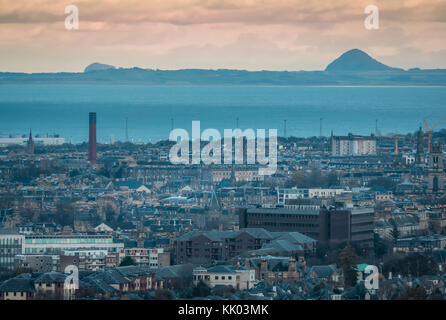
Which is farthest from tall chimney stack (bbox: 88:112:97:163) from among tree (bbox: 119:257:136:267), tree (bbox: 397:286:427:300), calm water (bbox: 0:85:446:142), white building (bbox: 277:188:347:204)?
tree (bbox: 397:286:427:300)

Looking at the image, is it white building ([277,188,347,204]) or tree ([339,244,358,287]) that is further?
white building ([277,188,347,204])

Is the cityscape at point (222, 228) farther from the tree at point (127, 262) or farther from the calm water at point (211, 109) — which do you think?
the calm water at point (211, 109)

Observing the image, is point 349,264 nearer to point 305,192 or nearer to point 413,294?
point 413,294

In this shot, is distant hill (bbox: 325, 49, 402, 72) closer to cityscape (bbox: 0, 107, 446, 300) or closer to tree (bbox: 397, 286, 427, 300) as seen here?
cityscape (bbox: 0, 107, 446, 300)

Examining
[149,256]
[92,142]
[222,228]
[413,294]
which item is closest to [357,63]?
[92,142]

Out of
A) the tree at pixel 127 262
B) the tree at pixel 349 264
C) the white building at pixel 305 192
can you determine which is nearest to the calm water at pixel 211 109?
the white building at pixel 305 192

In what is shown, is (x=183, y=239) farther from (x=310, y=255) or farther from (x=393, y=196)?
(x=393, y=196)
